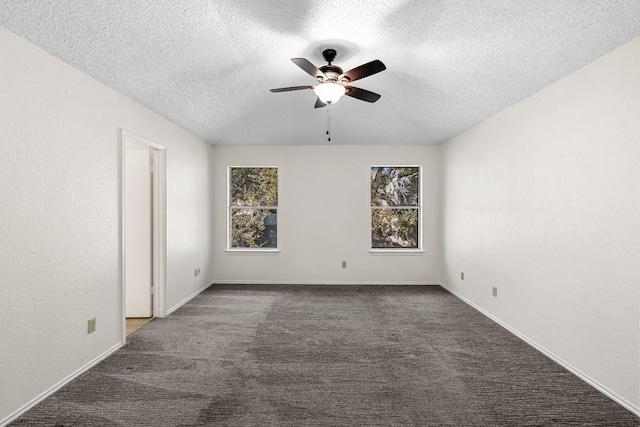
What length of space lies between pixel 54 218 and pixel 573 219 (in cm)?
389

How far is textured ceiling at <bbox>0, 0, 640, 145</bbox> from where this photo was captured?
213 centimetres

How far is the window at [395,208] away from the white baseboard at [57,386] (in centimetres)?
403

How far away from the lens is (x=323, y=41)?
2719 mm

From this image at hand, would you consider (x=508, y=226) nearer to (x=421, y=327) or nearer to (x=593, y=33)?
(x=421, y=327)

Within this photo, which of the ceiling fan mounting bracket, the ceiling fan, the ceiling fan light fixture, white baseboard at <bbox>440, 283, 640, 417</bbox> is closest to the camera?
white baseboard at <bbox>440, 283, 640, 417</bbox>

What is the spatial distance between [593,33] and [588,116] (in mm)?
592

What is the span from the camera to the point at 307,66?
8.11 feet

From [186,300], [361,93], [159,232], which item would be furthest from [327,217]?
[361,93]

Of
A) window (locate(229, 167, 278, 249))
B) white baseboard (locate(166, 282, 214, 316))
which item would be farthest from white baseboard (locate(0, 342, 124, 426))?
window (locate(229, 167, 278, 249))

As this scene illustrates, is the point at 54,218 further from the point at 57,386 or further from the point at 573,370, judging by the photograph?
the point at 573,370

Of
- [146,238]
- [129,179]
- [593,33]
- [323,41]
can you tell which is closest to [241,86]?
[323,41]

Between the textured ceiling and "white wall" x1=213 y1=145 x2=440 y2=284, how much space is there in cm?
169

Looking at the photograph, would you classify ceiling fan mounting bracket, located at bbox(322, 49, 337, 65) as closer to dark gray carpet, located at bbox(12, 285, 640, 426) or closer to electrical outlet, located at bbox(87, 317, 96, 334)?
dark gray carpet, located at bbox(12, 285, 640, 426)

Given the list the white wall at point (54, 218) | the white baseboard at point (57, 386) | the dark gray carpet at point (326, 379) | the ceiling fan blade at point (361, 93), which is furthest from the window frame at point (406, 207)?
the white baseboard at point (57, 386)
